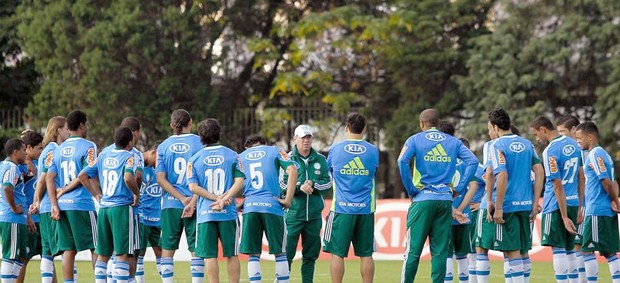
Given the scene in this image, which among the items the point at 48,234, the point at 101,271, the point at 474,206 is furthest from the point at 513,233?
the point at 48,234

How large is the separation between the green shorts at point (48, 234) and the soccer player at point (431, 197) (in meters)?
4.42

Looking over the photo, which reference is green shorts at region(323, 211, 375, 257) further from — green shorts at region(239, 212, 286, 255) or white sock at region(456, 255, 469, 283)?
white sock at region(456, 255, 469, 283)

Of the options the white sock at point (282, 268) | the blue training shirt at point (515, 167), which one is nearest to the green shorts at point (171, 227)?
the white sock at point (282, 268)

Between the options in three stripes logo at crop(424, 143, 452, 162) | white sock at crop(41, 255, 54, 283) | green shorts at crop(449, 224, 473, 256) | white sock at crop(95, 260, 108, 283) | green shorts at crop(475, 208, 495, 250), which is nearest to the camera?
three stripes logo at crop(424, 143, 452, 162)

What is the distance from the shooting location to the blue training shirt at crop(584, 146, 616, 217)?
14977 mm

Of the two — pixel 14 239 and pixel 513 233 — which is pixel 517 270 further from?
pixel 14 239

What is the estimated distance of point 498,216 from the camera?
1361cm

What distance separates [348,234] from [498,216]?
1822mm

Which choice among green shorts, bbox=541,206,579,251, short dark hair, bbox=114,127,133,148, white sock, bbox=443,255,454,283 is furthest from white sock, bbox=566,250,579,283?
short dark hair, bbox=114,127,133,148

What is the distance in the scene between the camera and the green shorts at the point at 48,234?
47.5ft

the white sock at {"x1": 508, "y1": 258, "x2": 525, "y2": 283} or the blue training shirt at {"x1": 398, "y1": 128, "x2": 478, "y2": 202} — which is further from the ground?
the blue training shirt at {"x1": 398, "y1": 128, "x2": 478, "y2": 202}

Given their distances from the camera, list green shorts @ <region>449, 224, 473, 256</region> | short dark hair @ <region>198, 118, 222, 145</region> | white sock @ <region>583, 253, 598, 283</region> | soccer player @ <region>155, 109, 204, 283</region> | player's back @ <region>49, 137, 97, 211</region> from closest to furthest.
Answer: short dark hair @ <region>198, 118, 222, 145</region> → player's back @ <region>49, 137, 97, 211</region> → soccer player @ <region>155, 109, 204, 283</region> → white sock @ <region>583, 253, 598, 283</region> → green shorts @ <region>449, 224, 473, 256</region>

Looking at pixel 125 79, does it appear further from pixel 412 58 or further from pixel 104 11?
pixel 412 58

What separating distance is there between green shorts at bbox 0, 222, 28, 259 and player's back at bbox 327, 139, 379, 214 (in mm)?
4313
